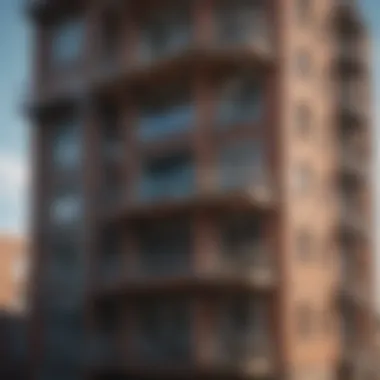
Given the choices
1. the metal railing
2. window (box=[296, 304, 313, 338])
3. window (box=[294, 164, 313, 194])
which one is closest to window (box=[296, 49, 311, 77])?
window (box=[294, 164, 313, 194])

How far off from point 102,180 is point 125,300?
11.2ft

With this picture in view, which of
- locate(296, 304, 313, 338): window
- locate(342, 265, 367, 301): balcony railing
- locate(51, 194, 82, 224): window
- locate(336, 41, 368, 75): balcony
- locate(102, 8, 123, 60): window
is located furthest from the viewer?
locate(336, 41, 368, 75): balcony

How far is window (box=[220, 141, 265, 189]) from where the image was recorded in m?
14.9

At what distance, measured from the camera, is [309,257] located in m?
15.8

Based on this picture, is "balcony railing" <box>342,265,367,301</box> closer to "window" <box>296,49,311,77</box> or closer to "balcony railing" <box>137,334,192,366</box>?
"balcony railing" <box>137,334,192,366</box>

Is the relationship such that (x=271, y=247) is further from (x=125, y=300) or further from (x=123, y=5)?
(x=123, y=5)

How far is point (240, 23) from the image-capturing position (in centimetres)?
1570

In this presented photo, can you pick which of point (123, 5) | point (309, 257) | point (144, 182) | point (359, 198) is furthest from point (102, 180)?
point (359, 198)

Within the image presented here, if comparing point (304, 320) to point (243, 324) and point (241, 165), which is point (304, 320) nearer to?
point (243, 324)

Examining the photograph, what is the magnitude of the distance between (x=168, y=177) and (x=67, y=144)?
3841 mm

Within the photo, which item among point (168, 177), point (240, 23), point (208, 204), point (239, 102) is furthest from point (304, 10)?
point (208, 204)

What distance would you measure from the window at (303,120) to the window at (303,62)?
0.94 meters

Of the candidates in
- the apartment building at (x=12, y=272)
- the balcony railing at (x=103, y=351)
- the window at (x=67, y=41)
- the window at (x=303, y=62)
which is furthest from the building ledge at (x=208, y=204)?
the apartment building at (x=12, y=272)

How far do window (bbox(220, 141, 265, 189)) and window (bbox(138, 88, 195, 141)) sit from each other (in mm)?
1366
